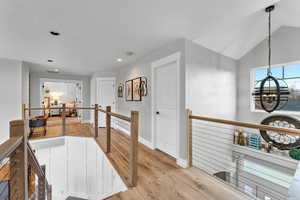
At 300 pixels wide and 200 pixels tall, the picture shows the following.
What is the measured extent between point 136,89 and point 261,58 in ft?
10.8

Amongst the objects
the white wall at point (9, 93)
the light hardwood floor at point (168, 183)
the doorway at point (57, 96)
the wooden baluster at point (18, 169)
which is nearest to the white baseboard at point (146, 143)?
the light hardwood floor at point (168, 183)

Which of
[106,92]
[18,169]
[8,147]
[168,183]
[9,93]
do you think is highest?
[106,92]

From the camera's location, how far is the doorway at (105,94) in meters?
5.73

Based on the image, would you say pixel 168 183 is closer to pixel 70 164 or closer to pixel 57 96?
pixel 70 164

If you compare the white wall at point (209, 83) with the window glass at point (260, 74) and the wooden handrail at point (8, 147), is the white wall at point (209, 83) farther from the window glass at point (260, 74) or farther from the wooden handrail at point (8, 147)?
the wooden handrail at point (8, 147)

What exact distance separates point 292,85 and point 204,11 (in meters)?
2.77

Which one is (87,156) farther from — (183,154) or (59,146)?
(183,154)

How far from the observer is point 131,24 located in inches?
90.4

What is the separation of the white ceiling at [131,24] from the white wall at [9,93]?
0.63 metres

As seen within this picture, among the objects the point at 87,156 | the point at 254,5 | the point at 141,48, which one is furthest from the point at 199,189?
the point at 87,156

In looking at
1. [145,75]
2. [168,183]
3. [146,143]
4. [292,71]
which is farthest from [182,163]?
Answer: [292,71]

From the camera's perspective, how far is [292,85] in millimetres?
3080

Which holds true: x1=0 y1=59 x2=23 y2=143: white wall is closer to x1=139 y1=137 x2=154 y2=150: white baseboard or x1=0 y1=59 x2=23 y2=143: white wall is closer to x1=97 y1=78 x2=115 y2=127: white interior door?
x1=97 y1=78 x2=115 y2=127: white interior door

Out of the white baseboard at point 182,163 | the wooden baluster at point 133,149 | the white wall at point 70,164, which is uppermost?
the wooden baluster at point 133,149
